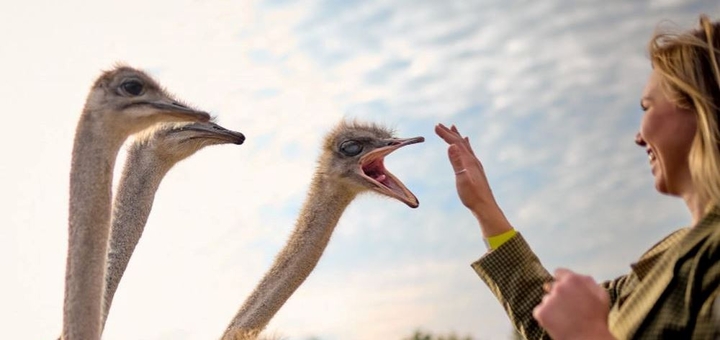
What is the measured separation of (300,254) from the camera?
6.39 meters

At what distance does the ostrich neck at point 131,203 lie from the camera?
19.0 ft

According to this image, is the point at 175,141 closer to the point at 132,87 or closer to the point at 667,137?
the point at 132,87

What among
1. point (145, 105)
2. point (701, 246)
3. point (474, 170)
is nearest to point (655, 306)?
point (701, 246)

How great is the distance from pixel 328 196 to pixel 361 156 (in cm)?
38

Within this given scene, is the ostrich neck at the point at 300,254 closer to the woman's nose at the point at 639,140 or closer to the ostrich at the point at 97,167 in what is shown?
the ostrich at the point at 97,167

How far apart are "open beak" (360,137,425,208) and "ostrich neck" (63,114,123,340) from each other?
2698 millimetres

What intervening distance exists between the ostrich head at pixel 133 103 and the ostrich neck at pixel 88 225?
0.10 metres

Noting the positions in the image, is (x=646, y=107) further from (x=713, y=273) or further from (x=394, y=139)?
(x=394, y=139)

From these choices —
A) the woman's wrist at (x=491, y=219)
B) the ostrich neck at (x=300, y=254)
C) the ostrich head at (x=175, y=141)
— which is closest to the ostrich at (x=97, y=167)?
the woman's wrist at (x=491, y=219)

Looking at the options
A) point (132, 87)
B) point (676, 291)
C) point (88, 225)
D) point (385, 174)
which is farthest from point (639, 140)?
point (385, 174)

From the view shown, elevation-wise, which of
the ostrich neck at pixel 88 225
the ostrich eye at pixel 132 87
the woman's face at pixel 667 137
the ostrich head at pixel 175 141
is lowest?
the woman's face at pixel 667 137

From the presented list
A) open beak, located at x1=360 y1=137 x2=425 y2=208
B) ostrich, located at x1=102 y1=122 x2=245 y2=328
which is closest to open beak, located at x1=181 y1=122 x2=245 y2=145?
ostrich, located at x1=102 y1=122 x2=245 y2=328

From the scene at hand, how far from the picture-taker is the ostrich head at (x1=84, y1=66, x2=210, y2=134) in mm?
4344

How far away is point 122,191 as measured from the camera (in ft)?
20.7
